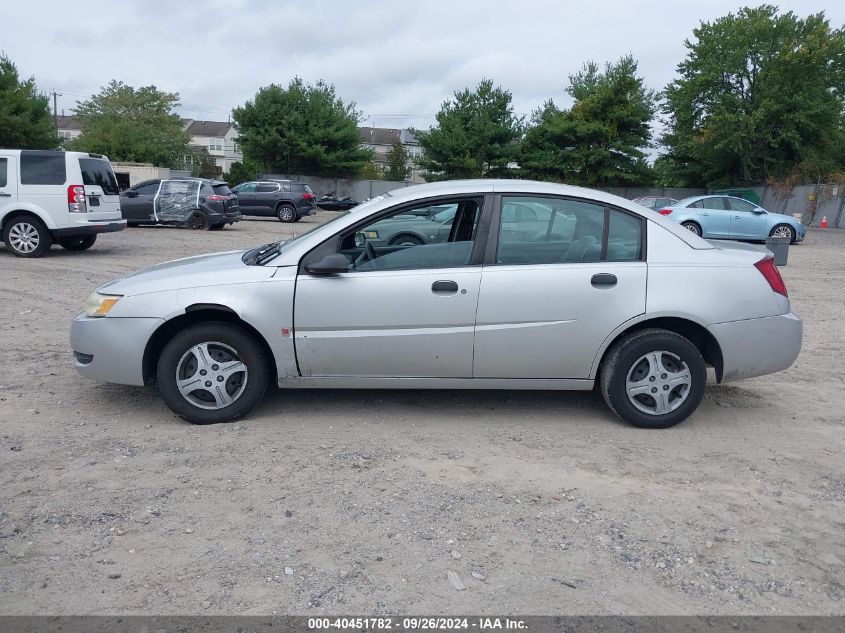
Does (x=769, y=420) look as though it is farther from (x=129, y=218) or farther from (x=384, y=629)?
(x=129, y=218)

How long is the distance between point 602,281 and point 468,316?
916 millimetres

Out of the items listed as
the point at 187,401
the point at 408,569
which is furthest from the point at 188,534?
the point at 187,401

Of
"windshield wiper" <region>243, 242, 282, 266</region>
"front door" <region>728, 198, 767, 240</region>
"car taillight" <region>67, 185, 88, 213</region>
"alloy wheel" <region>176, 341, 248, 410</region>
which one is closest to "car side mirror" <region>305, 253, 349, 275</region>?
"windshield wiper" <region>243, 242, 282, 266</region>

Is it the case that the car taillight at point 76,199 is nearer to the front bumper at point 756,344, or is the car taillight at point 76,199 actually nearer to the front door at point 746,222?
the front bumper at point 756,344

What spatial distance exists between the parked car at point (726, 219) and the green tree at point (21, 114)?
105 feet

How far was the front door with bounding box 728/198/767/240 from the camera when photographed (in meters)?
21.0

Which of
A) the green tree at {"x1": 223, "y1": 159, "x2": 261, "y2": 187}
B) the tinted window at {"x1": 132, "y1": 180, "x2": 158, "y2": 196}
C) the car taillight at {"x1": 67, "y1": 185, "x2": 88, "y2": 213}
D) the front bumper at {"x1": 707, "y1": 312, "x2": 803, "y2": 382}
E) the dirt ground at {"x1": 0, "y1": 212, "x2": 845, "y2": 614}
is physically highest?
the green tree at {"x1": 223, "y1": 159, "x2": 261, "y2": 187}

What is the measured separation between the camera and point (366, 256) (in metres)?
4.97

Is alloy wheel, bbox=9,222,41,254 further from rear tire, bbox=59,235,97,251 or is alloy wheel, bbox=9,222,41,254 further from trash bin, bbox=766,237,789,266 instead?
trash bin, bbox=766,237,789,266

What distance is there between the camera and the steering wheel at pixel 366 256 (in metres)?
4.87

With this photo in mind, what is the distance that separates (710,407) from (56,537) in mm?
4390

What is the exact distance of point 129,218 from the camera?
68.1 feet

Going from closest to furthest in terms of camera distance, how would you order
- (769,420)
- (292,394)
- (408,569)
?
(408,569), (769,420), (292,394)

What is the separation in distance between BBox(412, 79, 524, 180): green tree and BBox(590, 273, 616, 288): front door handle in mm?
40359
